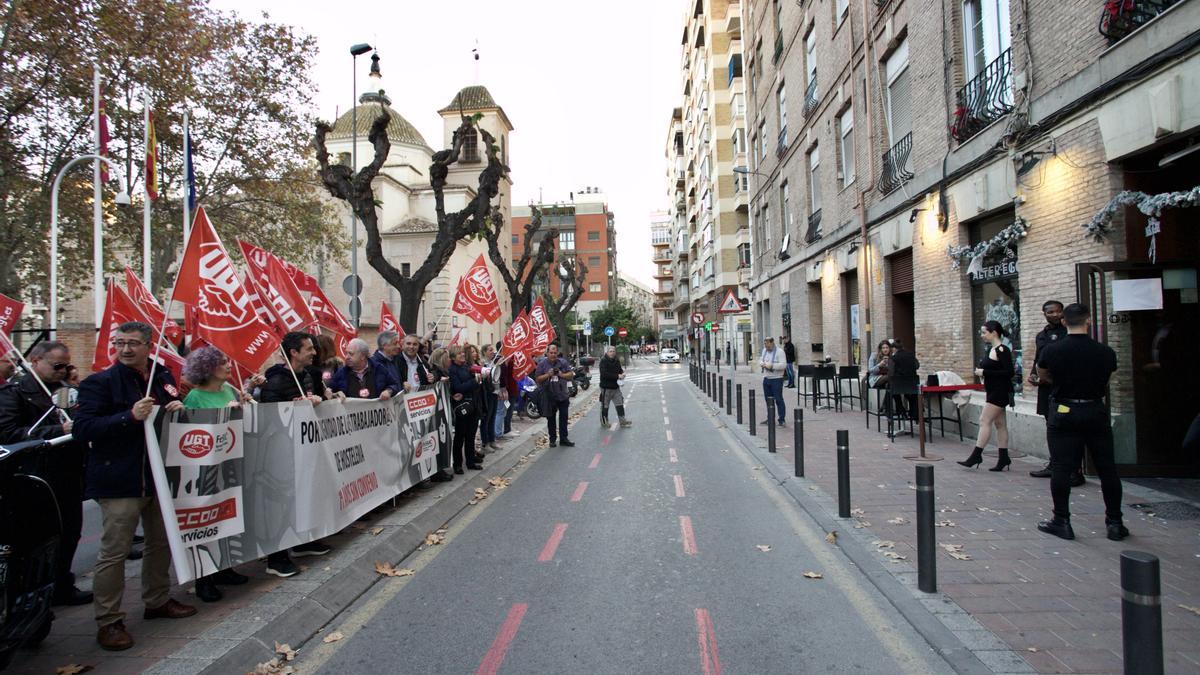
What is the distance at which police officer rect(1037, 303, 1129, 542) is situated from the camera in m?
5.65

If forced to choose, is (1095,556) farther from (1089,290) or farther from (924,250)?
(924,250)

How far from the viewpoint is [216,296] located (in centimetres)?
523

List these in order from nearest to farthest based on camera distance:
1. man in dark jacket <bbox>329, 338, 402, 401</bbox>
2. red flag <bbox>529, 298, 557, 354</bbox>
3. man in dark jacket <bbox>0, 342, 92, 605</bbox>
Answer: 1. man in dark jacket <bbox>0, 342, 92, 605</bbox>
2. man in dark jacket <bbox>329, 338, 402, 401</bbox>
3. red flag <bbox>529, 298, 557, 354</bbox>

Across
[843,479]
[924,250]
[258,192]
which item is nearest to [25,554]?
[843,479]

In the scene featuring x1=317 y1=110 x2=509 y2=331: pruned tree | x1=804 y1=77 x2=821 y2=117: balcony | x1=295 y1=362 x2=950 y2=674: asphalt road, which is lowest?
x1=295 y1=362 x2=950 y2=674: asphalt road

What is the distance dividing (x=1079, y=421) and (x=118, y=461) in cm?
704

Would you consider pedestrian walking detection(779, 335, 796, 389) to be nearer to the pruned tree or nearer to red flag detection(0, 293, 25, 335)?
the pruned tree

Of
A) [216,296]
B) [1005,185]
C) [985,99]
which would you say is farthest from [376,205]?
Answer: [985,99]

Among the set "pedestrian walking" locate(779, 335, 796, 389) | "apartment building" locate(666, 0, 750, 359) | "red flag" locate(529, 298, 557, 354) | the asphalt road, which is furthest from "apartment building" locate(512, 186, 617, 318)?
the asphalt road

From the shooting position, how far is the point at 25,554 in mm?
3588

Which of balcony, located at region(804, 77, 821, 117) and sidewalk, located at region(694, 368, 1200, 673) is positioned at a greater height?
balcony, located at region(804, 77, 821, 117)

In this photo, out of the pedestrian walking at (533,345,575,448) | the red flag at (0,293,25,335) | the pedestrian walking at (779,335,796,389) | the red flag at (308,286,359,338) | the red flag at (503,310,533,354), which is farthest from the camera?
the pedestrian walking at (779,335,796,389)

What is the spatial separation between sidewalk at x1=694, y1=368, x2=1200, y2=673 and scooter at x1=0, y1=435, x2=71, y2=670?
16.8 feet

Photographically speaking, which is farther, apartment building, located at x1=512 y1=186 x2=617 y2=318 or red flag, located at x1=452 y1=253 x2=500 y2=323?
apartment building, located at x1=512 y1=186 x2=617 y2=318
